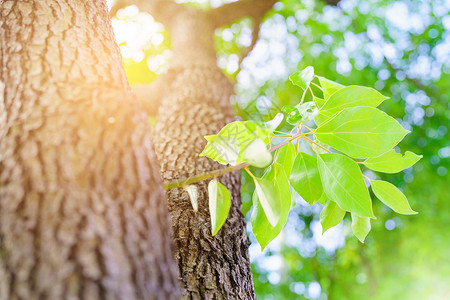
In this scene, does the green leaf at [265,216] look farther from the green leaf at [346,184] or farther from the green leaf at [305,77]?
the green leaf at [305,77]

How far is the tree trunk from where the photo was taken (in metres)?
0.71

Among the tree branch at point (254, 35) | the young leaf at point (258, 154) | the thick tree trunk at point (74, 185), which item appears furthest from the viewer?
the tree branch at point (254, 35)

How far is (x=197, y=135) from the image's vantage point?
1.17 metres

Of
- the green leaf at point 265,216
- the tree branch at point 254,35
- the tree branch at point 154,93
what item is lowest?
the green leaf at point 265,216

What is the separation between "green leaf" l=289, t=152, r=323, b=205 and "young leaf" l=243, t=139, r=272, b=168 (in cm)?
21

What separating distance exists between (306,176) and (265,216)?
121 mm

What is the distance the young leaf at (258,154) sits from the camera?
0.49 metres

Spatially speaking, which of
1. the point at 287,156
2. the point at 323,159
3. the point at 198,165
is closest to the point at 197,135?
the point at 198,165

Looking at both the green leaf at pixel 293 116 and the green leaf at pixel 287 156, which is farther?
the green leaf at pixel 287 156

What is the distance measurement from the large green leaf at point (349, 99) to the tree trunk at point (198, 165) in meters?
0.39

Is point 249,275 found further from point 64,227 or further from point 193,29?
point 193,29

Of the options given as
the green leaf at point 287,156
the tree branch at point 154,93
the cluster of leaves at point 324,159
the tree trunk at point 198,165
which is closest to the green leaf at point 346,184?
the cluster of leaves at point 324,159

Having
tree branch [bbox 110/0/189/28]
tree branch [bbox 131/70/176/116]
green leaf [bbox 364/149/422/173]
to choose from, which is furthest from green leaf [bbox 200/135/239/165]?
Result: tree branch [bbox 110/0/189/28]

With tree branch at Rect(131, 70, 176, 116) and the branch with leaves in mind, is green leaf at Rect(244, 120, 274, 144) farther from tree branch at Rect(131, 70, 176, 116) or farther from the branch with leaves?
tree branch at Rect(131, 70, 176, 116)
